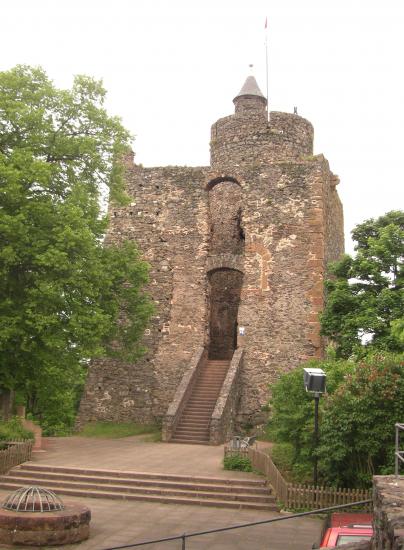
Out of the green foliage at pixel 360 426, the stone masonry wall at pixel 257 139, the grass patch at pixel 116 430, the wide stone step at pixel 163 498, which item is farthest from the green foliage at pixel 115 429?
the stone masonry wall at pixel 257 139

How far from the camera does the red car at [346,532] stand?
26.8 ft

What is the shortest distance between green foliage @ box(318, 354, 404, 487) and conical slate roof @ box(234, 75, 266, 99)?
2171cm

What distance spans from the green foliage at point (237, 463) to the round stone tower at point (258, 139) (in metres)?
15.7

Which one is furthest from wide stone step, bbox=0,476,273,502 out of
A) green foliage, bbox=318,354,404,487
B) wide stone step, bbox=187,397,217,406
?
wide stone step, bbox=187,397,217,406

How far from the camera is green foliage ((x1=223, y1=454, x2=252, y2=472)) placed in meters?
16.7

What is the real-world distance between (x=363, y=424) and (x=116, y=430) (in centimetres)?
1380

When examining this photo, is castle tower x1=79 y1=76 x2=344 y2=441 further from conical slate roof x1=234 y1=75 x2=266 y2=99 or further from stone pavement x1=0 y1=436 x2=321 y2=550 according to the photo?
stone pavement x1=0 y1=436 x2=321 y2=550

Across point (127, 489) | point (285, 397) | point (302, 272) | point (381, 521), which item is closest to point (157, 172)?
point (302, 272)

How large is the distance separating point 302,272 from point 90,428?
35.7 feet

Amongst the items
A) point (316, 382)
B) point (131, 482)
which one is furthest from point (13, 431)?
point (316, 382)

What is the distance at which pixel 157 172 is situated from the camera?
28.5 m

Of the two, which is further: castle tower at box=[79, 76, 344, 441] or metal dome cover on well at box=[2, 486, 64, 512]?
castle tower at box=[79, 76, 344, 441]

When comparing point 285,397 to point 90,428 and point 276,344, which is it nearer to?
point 276,344

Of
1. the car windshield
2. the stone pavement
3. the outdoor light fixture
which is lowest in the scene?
the stone pavement
